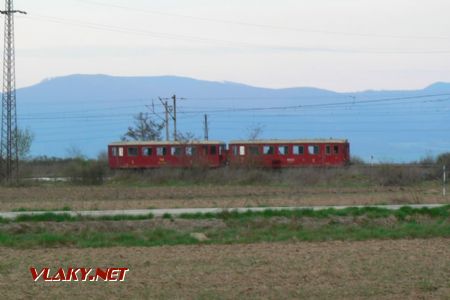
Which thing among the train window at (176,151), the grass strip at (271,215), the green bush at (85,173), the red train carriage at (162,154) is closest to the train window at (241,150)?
the red train carriage at (162,154)

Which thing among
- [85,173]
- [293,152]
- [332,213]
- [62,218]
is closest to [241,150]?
[293,152]

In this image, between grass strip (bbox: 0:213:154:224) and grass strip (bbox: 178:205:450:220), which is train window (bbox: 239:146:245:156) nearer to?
grass strip (bbox: 178:205:450:220)

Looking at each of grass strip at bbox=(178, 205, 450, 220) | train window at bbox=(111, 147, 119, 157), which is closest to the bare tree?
train window at bbox=(111, 147, 119, 157)

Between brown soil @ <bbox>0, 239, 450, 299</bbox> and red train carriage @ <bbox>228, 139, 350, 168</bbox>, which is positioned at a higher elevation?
red train carriage @ <bbox>228, 139, 350, 168</bbox>

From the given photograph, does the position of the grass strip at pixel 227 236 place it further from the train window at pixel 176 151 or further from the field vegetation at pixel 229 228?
the train window at pixel 176 151

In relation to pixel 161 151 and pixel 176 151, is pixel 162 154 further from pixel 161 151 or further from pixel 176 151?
pixel 176 151

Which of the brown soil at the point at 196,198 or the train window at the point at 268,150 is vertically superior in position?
the train window at the point at 268,150

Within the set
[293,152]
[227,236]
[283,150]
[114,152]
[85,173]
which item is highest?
[114,152]

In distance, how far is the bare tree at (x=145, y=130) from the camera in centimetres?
8119

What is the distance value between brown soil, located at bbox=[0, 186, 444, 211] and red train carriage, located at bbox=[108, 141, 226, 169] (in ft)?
48.0

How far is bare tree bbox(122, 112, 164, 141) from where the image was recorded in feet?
266

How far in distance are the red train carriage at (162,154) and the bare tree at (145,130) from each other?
85.3 ft

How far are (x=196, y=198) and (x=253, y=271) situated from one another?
1931 centimetres

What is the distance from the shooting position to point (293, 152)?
52031 mm
